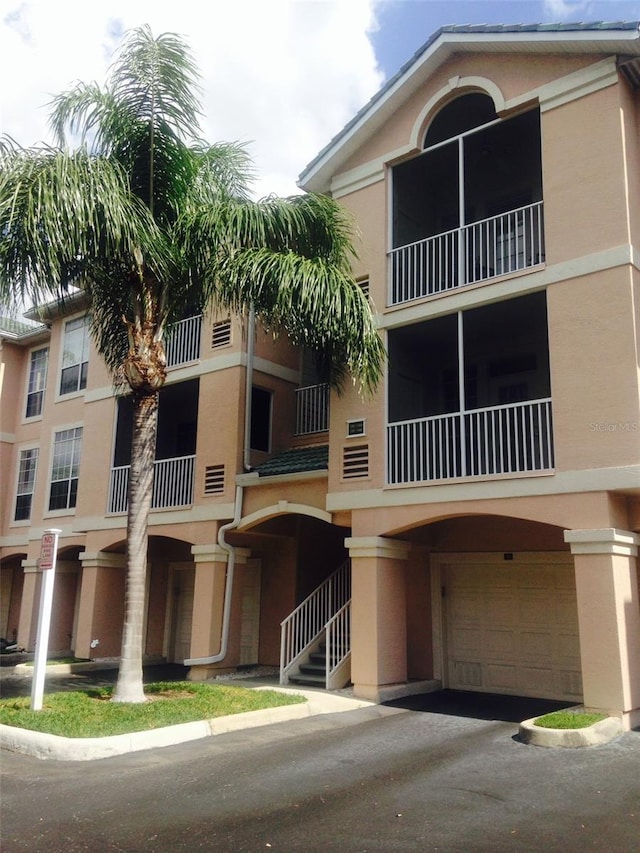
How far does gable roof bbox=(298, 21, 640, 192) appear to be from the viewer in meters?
11.0

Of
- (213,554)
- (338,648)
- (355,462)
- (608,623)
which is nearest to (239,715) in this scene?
(338,648)

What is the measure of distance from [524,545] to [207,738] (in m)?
6.34

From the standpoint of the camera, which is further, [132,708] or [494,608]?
[494,608]

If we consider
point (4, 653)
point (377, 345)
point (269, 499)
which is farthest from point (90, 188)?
point (4, 653)

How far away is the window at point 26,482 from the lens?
22297 millimetres

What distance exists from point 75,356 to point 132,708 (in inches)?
531

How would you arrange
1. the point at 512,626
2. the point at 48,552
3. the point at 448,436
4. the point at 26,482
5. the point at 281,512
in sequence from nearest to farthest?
the point at 48,552
the point at 448,436
the point at 512,626
the point at 281,512
the point at 26,482

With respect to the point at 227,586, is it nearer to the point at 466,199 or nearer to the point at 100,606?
the point at 100,606

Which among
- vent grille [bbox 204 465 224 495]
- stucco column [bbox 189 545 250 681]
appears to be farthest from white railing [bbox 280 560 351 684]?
vent grille [bbox 204 465 224 495]

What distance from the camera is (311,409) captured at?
658 inches

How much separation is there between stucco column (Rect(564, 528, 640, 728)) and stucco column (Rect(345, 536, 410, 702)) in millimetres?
3305

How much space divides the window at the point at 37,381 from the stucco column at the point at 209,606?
10021 millimetres

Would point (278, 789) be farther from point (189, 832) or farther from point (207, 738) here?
point (207, 738)

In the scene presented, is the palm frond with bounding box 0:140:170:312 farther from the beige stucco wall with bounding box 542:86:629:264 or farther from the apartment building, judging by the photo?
the beige stucco wall with bounding box 542:86:629:264
